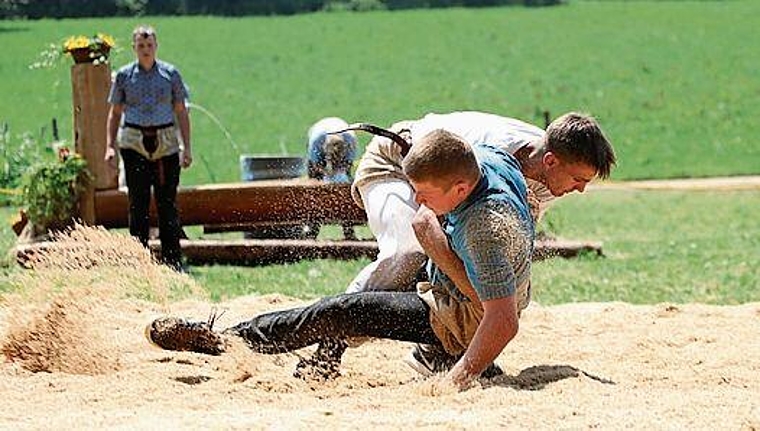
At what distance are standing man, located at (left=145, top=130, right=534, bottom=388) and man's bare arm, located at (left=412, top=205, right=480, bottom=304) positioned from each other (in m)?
0.03

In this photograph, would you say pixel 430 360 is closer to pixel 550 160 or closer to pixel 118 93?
pixel 550 160

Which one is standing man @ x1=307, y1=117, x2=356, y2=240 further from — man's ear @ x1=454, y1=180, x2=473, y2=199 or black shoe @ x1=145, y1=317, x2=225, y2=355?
man's ear @ x1=454, y1=180, x2=473, y2=199

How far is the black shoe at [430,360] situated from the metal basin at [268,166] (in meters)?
7.46

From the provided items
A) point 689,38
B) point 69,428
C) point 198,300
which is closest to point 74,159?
point 198,300

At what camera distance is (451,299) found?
6180 mm

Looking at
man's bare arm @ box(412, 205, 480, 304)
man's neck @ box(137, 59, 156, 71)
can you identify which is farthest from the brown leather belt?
man's bare arm @ box(412, 205, 480, 304)

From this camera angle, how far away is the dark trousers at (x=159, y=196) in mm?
11662

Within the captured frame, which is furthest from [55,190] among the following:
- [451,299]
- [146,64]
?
[451,299]

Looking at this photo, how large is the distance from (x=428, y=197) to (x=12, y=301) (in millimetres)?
2905

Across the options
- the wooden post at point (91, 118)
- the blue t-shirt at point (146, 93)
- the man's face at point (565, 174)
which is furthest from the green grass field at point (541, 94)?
the man's face at point (565, 174)

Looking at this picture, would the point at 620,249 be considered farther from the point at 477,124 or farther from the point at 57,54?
the point at 477,124

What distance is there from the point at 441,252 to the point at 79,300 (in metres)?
2.34

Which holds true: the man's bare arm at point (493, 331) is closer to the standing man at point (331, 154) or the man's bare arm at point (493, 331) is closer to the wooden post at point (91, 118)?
the standing man at point (331, 154)

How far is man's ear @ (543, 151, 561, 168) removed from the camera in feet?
19.7
